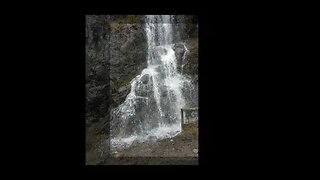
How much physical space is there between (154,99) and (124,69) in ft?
4.77

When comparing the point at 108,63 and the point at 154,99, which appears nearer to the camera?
the point at 108,63

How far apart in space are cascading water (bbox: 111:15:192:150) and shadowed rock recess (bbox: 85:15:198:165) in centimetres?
3

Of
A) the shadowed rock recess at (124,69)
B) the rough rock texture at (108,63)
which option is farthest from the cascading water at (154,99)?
the rough rock texture at (108,63)

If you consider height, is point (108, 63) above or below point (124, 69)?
above

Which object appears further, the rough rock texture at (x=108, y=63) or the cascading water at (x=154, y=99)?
the cascading water at (x=154, y=99)

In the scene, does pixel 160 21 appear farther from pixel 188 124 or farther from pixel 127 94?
pixel 188 124

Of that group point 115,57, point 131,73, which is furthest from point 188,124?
point 115,57

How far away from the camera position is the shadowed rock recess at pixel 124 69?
6.26 metres

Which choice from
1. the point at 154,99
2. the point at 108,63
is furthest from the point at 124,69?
the point at 154,99

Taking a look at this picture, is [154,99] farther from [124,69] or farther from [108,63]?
[108,63]

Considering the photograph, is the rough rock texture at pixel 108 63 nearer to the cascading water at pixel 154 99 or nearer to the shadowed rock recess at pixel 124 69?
the shadowed rock recess at pixel 124 69

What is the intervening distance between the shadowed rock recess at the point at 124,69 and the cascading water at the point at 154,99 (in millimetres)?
34

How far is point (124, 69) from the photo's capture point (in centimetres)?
812

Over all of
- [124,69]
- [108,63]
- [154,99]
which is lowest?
[154,99]
